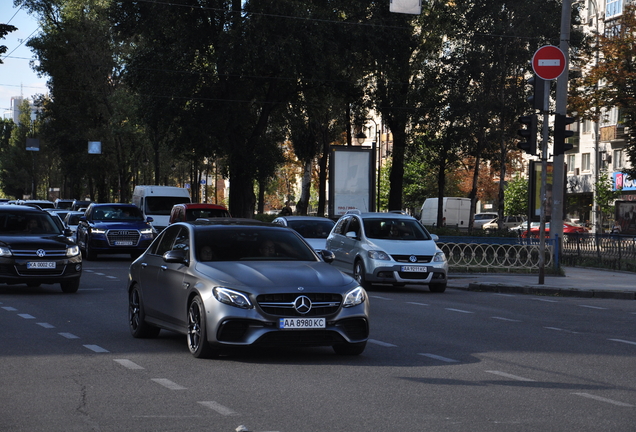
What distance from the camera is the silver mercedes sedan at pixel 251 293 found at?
9969mm

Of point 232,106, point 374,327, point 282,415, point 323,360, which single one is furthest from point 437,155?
point 282,415

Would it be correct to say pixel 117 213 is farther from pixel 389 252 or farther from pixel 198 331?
pixel 198 331

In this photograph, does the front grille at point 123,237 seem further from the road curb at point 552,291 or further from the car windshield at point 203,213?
the road curb at point 552,291

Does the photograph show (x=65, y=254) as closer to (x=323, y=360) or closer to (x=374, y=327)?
(x=374, y=327)

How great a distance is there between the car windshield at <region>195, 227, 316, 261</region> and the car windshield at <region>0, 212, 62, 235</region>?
941 centimetres

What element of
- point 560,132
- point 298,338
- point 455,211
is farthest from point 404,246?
point 455,211

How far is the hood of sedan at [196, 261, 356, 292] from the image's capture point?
33.0 feet

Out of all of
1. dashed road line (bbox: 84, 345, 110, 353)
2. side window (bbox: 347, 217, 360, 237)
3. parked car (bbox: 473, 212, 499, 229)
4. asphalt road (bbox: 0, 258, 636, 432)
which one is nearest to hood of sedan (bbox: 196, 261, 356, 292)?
asphalt road (bbox: 0, 258, 636, 432)

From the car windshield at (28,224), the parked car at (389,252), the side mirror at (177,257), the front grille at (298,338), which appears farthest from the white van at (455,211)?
the front grille at (298,338)

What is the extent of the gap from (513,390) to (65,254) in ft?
39.3

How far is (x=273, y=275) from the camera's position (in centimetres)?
1022

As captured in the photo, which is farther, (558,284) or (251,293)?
(558,284)

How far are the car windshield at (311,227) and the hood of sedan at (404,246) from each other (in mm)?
3264

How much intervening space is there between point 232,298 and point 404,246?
39.3ft
